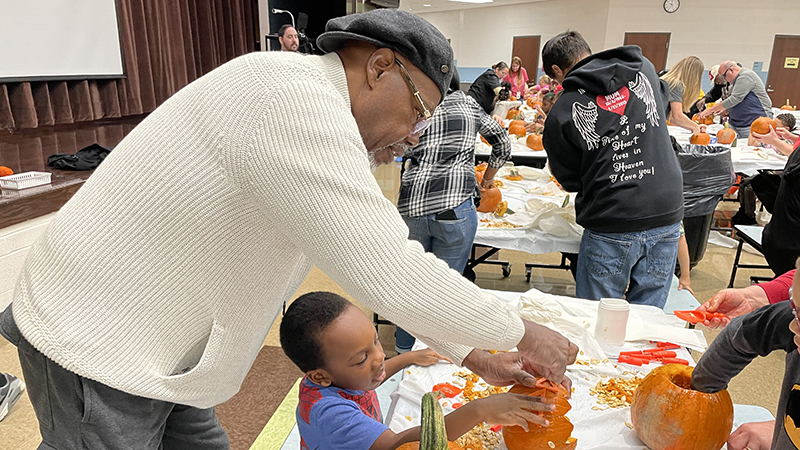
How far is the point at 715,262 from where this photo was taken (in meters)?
4.46

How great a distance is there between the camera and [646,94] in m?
2.21

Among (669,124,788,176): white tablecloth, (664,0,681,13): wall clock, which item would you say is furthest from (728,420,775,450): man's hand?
(664,0,681,13): wall clock

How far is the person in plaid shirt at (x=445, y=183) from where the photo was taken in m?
2.58

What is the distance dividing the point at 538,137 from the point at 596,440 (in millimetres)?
4006

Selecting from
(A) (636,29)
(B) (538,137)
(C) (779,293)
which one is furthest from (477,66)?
(C) (779,293)

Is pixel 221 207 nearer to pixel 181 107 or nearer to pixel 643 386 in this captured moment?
pixel 181 107

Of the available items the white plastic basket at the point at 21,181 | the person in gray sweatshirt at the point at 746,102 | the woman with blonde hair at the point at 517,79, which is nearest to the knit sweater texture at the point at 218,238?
the white plastic basket at the point at 21,181

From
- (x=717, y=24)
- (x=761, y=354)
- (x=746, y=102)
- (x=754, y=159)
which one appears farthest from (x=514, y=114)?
(x=717, y=24)

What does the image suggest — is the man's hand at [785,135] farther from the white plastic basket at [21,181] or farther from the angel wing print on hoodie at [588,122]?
the white plastic basket at [21,181]

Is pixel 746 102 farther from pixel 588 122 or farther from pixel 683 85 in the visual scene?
pixel 588 122

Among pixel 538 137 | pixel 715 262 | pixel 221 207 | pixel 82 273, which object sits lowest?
pixel 715 262

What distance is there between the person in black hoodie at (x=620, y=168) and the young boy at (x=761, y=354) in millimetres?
1067

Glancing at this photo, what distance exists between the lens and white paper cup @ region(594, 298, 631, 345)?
1.62 metres

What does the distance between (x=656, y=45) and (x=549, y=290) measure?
11.7 metres
